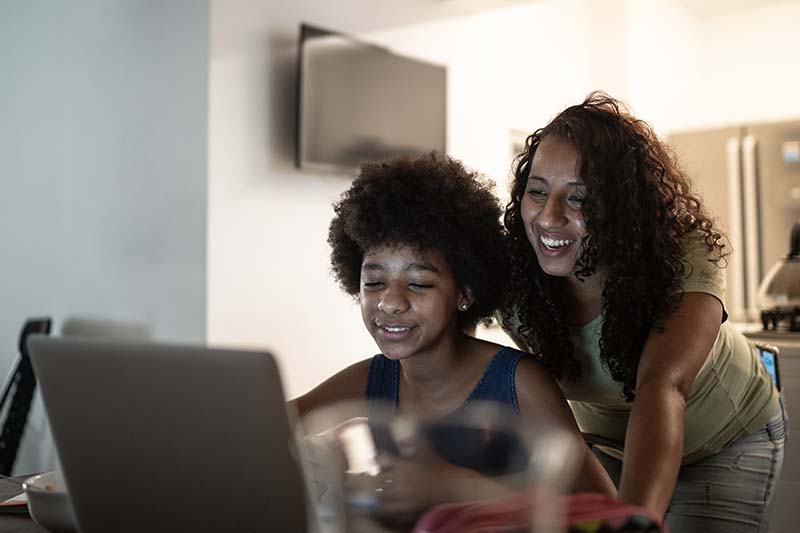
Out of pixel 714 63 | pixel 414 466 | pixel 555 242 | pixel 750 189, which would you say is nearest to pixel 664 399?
pixel 555 242

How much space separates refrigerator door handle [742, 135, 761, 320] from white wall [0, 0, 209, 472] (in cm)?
289

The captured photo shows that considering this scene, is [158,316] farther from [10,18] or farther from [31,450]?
[10,18]

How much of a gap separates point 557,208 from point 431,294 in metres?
0.25

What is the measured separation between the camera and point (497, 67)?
14.9ft

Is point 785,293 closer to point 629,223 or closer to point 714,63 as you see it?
point 629,223

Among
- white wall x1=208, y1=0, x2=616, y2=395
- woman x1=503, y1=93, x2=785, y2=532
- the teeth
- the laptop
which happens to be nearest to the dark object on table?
white wall x1=208, y1=0, x2=616, y2=395

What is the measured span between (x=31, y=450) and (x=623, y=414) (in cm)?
294

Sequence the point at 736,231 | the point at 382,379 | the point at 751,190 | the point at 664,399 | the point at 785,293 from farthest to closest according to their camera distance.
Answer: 1. the point at 736,231
2. the point at 751,190
3. the point at 785,293
4. the point at 382,379
5. the point at 664,399

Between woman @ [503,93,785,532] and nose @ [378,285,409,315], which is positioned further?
nose @ [378,285,409,315]

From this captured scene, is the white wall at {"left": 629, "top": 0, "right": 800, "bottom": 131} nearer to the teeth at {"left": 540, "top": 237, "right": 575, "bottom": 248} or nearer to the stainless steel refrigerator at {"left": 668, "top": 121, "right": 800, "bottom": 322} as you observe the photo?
the stainless steel refrigerator at {"left": 668, "top": 121, "right": 800, "bottom": 322}

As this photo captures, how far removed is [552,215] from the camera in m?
1.43

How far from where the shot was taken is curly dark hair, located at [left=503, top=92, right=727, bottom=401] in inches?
54.7

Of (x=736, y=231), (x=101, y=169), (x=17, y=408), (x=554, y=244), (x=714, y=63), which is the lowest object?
(x=17, y=408)

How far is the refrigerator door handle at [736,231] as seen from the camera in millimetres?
4652
